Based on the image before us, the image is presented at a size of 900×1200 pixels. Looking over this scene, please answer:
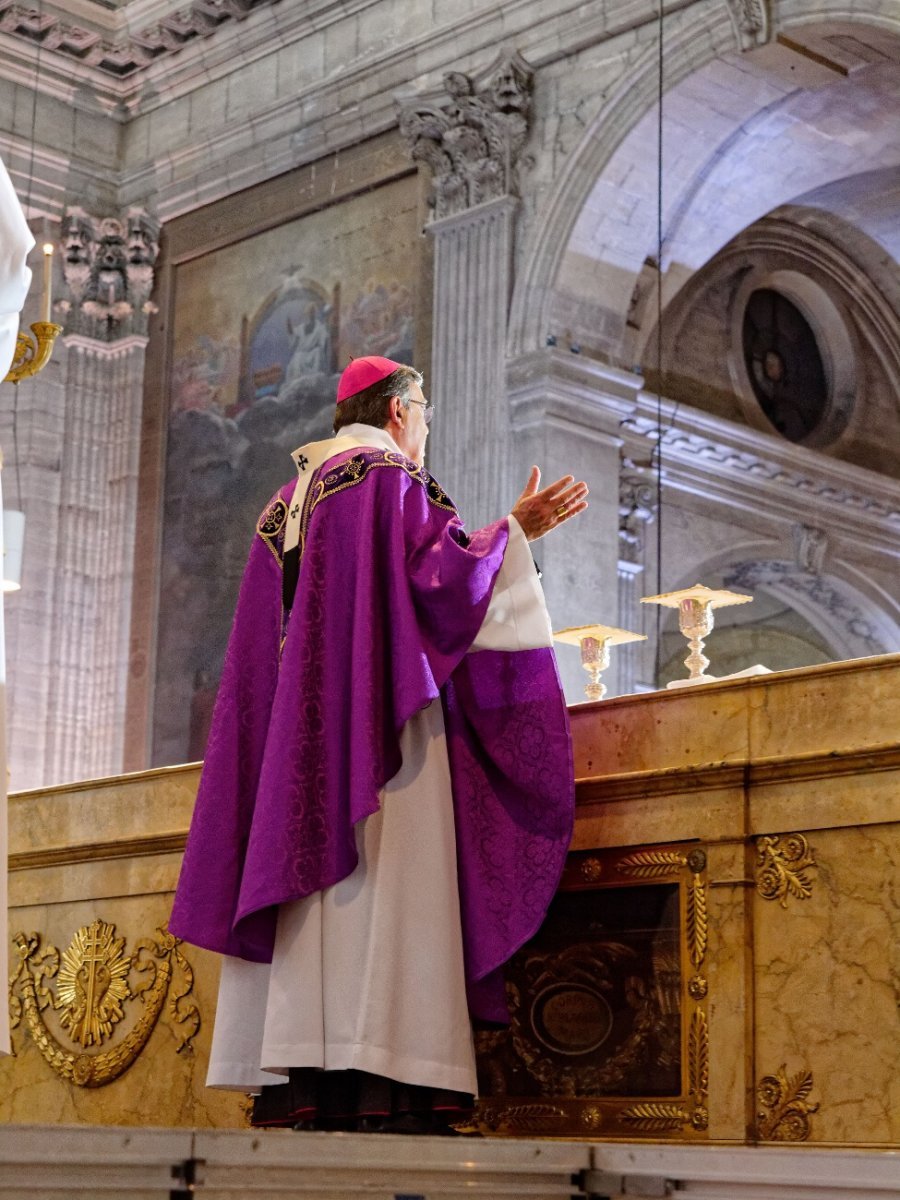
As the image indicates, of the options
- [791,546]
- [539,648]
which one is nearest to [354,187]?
[791,546]

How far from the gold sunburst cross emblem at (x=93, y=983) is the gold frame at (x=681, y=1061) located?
5.57ft

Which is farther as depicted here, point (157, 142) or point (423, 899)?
point (157, 142)

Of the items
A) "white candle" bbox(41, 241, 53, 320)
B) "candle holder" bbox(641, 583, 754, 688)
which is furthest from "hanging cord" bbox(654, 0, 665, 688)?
"white candle" bbox(41, 241, 53, 320)

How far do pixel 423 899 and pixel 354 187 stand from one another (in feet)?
30.6

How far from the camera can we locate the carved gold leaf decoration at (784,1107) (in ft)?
14.0

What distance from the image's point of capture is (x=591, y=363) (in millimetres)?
12086

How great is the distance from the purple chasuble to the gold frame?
0.64 ft

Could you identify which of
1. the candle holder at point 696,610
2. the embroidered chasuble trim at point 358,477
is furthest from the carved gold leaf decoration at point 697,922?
the candle holder at point 696,610

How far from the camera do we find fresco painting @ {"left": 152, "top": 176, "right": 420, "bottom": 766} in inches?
513

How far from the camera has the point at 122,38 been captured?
1456 cm

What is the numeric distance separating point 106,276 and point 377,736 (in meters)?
10.6

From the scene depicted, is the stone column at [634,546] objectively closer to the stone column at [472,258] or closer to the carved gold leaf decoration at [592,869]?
the stone column at [472,258]

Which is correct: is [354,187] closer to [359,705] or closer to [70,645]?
[70,645]

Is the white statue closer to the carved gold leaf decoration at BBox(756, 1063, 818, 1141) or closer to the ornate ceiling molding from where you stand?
the carved gold leaf decoration at BBox(756, 1063, 818, 1141)
